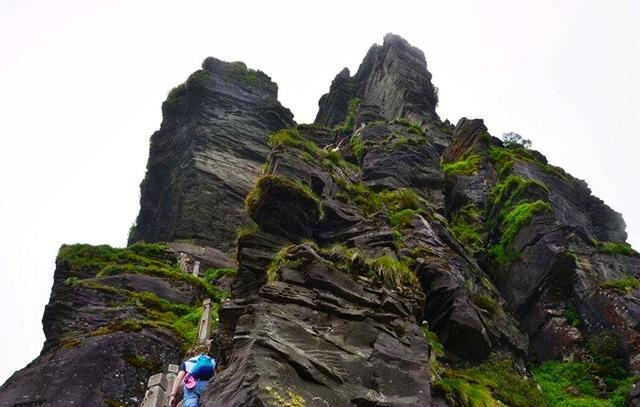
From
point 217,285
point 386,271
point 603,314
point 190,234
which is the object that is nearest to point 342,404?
point 386,271

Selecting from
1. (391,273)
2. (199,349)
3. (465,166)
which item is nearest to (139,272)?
(199,349)

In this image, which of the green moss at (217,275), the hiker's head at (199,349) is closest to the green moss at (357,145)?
the green moss at (217,275)

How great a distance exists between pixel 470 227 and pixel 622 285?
8944mm

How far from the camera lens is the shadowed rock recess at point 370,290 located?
1334 cm

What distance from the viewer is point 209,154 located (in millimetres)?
45094

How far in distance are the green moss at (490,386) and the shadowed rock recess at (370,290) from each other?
69 millimetres

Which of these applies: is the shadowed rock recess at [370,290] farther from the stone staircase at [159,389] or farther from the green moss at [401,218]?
the stone staircase at [159,389]

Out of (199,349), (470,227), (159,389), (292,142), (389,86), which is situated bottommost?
(159,389)

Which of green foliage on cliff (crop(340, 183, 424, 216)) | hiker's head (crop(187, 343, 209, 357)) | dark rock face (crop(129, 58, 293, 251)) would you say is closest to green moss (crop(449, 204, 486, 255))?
green foliage on cliff (crop(340, 183, 424, 216))

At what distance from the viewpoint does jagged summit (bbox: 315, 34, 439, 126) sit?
52878mm

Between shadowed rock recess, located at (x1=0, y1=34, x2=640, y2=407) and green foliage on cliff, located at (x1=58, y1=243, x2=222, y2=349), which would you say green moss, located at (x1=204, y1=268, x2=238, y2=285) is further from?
green foliage on cliff, located at (x1=58, y1=243, x2=222, y2=349)

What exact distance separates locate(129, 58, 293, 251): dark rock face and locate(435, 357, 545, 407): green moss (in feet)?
72.7

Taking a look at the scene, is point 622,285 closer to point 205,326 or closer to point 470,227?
point 470,227

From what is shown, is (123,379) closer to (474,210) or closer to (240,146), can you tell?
(474,210)
